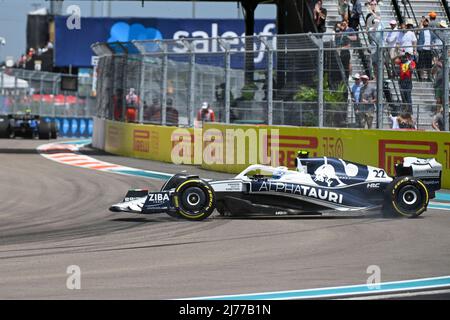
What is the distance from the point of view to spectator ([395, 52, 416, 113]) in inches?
682

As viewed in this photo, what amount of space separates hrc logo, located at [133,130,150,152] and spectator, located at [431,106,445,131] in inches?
377

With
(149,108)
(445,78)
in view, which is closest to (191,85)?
(149,108)

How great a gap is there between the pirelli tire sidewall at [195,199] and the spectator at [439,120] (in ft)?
20.0

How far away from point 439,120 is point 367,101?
1667mm

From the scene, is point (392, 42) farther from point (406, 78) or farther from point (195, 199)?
point (195, 199)

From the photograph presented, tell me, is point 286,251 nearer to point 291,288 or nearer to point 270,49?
point 291,288

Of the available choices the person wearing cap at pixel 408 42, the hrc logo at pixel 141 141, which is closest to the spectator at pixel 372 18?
the person wearing cap at pixel 408 42

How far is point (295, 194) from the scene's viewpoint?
1226cm

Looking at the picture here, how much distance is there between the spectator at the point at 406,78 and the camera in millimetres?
17328

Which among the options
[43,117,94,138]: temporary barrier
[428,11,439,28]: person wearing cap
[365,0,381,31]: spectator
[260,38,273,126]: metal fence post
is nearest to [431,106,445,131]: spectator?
[260,38,273,126]: metal fence post

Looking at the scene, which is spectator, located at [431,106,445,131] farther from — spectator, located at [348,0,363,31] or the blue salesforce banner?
the blue salesforce banner

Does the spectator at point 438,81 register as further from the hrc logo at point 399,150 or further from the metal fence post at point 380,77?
the metal fence post at point 380,77

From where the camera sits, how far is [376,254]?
9.54 m

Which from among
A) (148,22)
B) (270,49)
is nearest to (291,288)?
(270,49)
